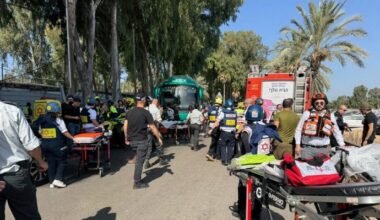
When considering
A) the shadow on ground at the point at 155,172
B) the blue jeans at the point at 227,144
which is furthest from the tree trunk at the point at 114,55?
the blue jeans at the point at 227,144

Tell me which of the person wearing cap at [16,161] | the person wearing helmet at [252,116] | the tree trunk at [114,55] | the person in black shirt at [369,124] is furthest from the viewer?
the tree trunk at [114,55]

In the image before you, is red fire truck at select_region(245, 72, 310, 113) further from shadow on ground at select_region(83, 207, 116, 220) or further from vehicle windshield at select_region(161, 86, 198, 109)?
shadow on ground at select_region(83, 207, 116, 220)

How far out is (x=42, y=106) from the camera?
9227 millimetres

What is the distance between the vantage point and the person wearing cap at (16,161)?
3.51 m

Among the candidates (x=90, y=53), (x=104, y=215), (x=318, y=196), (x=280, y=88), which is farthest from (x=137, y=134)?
(x=90, y=53)

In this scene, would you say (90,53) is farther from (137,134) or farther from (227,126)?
(137,134)

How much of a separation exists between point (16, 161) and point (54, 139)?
167 inches

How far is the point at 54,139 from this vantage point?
25.1ft

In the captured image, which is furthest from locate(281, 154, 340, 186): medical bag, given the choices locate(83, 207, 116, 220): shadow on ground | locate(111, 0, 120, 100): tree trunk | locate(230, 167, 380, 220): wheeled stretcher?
locate(111, 0, 120, 100): tree trunk

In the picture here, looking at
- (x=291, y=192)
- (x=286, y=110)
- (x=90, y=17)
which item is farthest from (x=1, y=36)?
(x=291, y=192)

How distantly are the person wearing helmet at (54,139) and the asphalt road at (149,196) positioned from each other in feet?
1.14

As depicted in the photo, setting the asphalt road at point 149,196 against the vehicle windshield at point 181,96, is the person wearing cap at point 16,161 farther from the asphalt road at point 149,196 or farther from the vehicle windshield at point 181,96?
the vehicle windshield at point 181,96

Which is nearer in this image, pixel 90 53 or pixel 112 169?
pixel 112 169

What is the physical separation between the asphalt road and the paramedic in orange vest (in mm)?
1113
